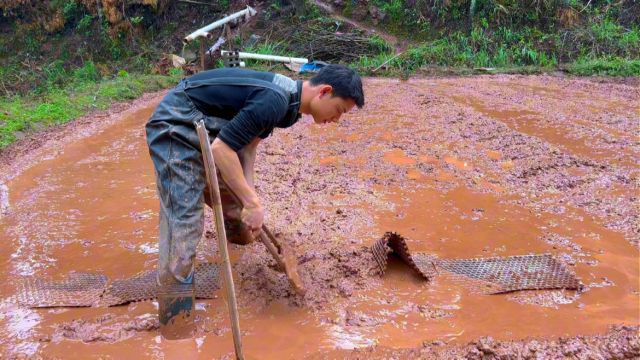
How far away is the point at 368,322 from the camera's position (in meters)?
2.40

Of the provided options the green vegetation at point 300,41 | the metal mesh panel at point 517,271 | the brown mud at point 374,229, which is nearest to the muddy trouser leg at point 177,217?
the brown mud at point 374,229

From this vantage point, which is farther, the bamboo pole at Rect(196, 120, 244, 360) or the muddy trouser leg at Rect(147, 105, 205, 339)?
the muddy trouser leg at Rect(147, 105, 205, 339)

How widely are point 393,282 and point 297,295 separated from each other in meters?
0.53

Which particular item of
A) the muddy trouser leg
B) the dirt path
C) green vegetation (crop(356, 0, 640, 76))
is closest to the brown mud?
the muddy trouser leg

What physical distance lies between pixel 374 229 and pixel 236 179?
1.48m

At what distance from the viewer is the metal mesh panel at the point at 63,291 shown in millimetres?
2676

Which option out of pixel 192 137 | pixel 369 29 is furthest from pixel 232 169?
pixel 369 29

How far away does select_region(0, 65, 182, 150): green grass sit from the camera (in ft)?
20.7

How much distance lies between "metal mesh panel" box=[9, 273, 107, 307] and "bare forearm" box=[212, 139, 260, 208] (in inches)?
44.7

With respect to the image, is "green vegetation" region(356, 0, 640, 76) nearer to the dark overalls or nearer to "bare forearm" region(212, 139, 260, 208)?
the dark overalls

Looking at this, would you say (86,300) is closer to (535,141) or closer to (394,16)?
(535,141)

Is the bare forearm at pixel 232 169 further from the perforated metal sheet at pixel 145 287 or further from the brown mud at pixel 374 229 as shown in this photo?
the perforated metal sheet at pixel 145 287

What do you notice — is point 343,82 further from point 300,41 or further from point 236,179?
point 300,41

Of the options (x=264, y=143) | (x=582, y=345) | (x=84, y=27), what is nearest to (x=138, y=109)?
(x=264, y=143)
